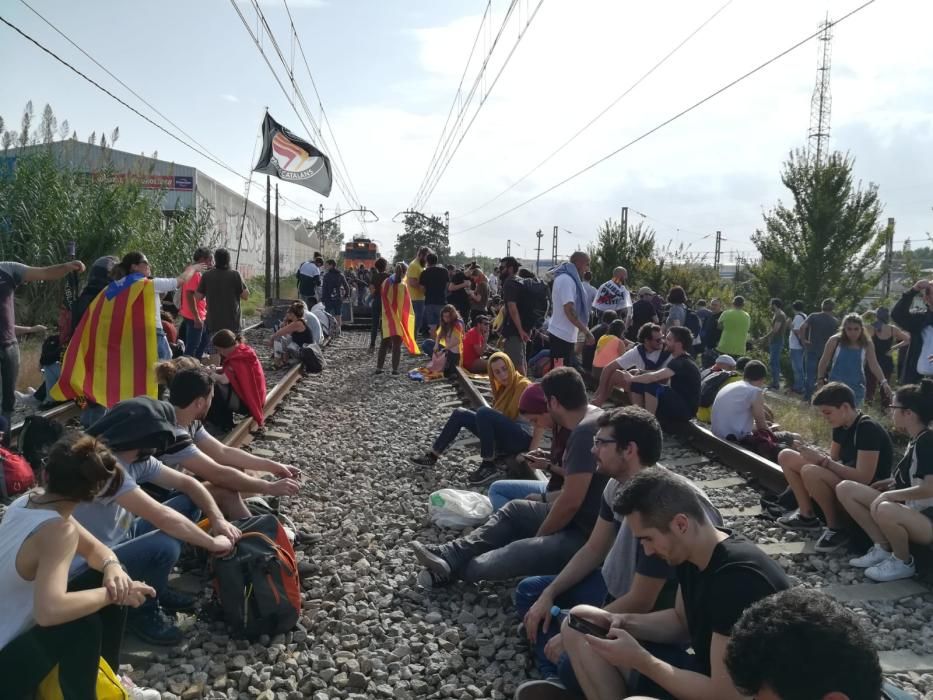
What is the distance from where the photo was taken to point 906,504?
182 inches

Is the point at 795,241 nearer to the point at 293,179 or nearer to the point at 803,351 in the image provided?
the point at 803,351

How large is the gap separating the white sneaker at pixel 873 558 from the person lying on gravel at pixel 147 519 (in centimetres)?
356

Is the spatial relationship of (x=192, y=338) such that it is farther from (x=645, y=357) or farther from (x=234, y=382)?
(x=645, y=357)

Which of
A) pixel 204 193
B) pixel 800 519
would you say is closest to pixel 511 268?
pixel 800 519

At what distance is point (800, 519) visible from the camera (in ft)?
17.8

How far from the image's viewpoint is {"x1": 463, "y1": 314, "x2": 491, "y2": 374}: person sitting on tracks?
11.2m

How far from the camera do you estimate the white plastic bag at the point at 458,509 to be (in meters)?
5.17

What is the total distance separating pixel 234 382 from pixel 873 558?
5.46 meters

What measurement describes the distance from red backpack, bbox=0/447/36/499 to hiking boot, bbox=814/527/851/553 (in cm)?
530

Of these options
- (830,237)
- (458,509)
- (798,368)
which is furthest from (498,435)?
(830,237)

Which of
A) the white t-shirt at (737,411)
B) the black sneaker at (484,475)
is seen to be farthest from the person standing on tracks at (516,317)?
the black sneaker at (484,475)

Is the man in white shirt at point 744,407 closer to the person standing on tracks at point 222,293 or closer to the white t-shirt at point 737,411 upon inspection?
the white t-shirt at point 737,411

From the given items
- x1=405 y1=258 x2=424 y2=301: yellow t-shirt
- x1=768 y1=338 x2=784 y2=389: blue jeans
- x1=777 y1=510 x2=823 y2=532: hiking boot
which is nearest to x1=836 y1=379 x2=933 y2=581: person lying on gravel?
x1=777 y1=510 x2=823 y2=532: hiking boot

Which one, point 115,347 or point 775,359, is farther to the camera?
point 775,359
